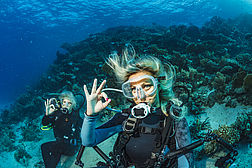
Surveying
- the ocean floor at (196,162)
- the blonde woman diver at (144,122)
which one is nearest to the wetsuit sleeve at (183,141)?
the blonde woman diver at (144,122)

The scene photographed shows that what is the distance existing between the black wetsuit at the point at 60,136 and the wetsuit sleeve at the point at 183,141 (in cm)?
398

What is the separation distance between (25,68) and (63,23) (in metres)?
65.3

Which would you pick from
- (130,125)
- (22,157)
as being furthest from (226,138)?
(22,157)

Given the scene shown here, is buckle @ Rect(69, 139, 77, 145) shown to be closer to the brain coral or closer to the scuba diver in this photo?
the scuba diver

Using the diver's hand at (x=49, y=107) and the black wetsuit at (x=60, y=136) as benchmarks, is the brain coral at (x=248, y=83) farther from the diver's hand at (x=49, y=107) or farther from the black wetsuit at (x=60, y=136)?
the diver's hand at (x=49, y=107)

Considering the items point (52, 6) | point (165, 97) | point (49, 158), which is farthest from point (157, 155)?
point (52, 6)

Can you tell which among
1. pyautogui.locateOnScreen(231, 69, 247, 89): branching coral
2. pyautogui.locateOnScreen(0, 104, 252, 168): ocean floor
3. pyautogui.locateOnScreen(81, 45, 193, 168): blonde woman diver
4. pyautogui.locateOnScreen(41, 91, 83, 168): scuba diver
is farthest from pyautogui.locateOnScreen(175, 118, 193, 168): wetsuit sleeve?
pyautogui.locateOnScreen(231, 69, 247, 89): branching coral

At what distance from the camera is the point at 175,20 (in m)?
50.2

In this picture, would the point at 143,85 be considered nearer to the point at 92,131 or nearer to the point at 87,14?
the point at 92,131

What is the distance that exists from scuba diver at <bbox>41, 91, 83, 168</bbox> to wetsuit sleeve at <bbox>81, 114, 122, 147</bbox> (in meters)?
3.02

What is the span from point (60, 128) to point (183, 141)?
4.42 metres

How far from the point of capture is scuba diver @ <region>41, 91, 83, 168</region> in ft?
14.5

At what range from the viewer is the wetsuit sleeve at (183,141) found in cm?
154

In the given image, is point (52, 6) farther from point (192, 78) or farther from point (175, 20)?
point (175, 20)
